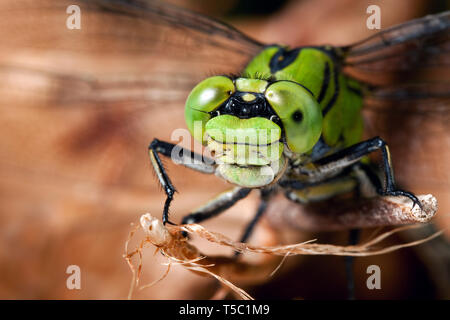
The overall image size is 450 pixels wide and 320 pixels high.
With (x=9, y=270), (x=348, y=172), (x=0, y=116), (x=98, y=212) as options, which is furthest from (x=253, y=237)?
(x=0, y=116)

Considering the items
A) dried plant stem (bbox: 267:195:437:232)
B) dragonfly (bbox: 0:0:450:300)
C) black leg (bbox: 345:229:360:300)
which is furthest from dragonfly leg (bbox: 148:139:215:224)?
black leg (bbox: 345:229:360:300)

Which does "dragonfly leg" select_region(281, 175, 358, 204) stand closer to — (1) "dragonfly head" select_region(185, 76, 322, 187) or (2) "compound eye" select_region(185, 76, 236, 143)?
(1) "dragonfly head" select_region(185, 76, 322, 187)

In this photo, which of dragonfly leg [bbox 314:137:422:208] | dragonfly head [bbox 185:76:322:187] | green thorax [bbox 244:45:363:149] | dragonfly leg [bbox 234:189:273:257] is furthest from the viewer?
dragonfly leg [bbox 234:189:273:257]

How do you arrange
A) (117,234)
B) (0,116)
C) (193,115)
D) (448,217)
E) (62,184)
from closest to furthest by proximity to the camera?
(193,115) → (448,217) → (117,234) → (62,184) → (0,116)

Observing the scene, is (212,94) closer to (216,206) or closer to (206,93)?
(206,93)

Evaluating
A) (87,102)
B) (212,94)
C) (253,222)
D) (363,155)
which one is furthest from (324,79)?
(87,102)

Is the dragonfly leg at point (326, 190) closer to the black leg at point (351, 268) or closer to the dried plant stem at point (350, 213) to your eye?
the dried plant stem at point (350, 213)

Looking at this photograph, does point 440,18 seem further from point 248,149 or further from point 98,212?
point 98,212
